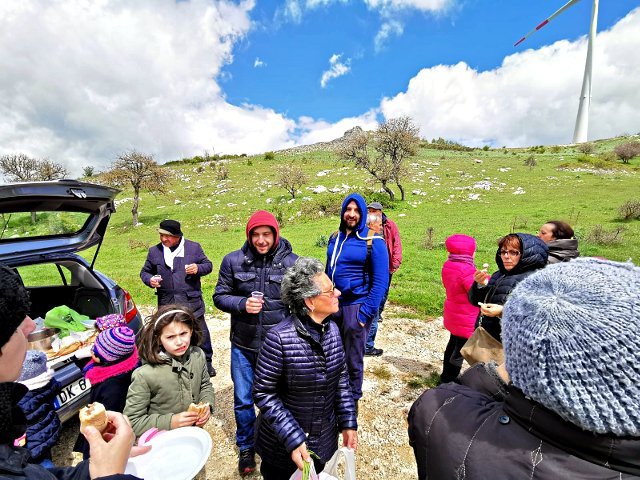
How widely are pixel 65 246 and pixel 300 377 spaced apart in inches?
126

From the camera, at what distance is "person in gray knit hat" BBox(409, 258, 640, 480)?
732 mm

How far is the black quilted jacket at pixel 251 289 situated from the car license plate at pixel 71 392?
1.33m

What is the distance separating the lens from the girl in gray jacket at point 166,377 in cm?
212

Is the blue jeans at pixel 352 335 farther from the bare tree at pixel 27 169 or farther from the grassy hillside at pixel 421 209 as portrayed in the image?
the bare tree at pixel 27 169

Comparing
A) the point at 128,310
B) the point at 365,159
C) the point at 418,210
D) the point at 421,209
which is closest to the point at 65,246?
the point at 128,310

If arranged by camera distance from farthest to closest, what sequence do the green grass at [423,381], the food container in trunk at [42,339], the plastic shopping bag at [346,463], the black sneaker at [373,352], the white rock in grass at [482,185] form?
the white rock in grass at [482,185], the black sneaker at [373,352], the green grass at [423,381], the food container in trunk at [42,339], the plastic shopping bag at [346,463]

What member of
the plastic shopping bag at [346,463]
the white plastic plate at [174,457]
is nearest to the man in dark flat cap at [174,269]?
the white plastic plate at [174,457]

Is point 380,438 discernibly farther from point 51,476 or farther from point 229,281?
point 51,476

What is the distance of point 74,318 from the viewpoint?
3484 millimetres

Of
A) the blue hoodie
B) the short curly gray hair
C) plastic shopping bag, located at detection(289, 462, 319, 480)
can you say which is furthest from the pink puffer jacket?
plastic shopping bag, located at detection(289, 462, 319, 480)

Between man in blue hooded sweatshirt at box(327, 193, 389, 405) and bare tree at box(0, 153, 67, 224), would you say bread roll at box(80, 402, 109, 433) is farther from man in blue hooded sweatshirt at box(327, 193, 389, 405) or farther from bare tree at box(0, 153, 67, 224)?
bare tree at box(0, 153, 67, 224)

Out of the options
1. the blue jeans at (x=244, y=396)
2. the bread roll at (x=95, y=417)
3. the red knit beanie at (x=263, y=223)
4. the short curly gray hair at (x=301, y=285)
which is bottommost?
the blue jeans at (x=244, y=396)

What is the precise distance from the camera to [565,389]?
0.78m

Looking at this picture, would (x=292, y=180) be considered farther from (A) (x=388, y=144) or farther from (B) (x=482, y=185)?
(B) (x=482, y=185)
